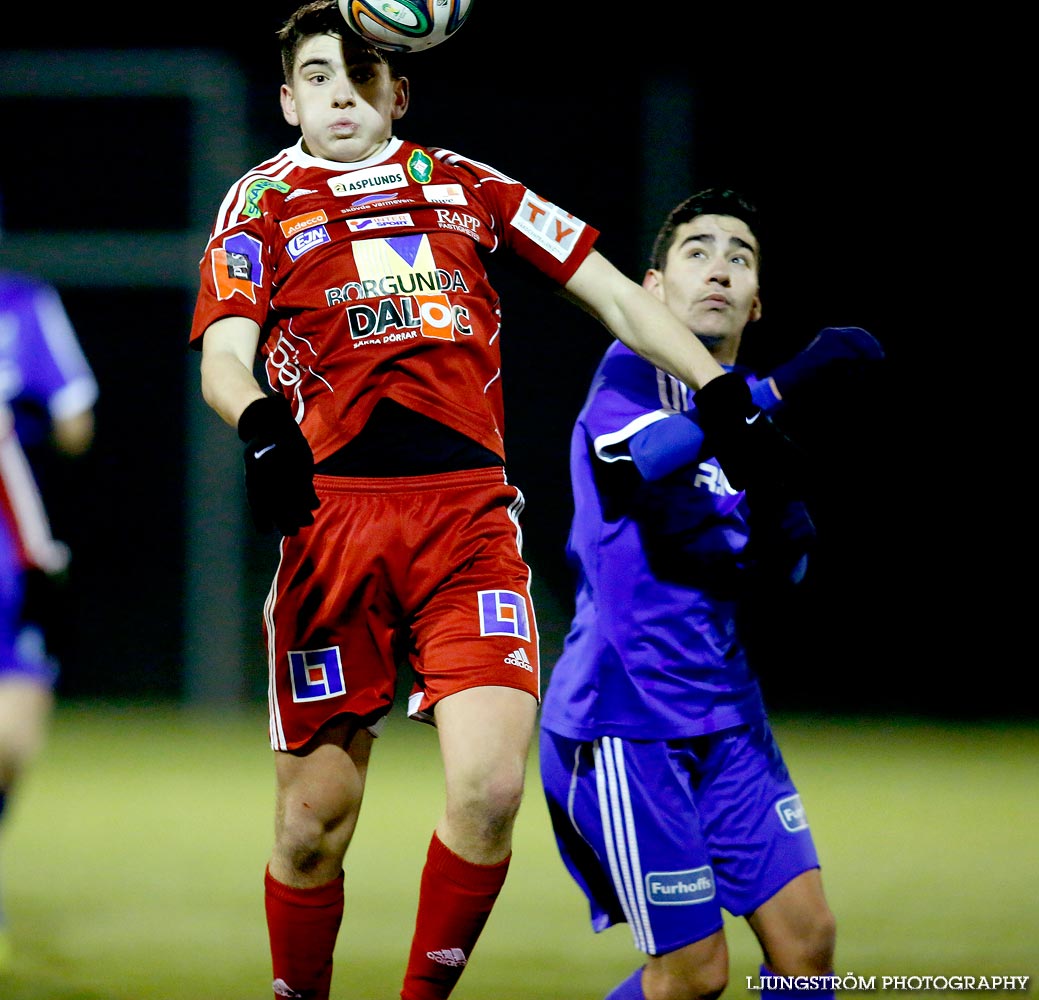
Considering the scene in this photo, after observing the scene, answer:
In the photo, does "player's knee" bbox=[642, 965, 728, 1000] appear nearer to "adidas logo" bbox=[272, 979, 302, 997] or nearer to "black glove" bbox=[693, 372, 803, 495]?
"adidas logo" bbox=[272, 979, 302, 997]

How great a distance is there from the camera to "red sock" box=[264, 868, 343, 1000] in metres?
3.10

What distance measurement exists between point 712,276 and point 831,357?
411 millimetres

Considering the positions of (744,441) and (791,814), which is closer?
(744,441)

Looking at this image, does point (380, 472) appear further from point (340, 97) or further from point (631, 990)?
point (631, 990)

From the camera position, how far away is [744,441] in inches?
115

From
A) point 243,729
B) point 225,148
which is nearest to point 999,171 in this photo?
point 225,148

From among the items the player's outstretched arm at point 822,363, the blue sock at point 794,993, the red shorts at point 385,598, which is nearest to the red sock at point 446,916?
the red shorts at point 385,598

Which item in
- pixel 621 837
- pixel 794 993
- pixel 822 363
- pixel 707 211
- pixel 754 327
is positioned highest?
pixel 754 327

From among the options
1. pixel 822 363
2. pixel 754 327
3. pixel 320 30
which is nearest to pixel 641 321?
pixel 822 363

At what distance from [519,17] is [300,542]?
6.52 meters

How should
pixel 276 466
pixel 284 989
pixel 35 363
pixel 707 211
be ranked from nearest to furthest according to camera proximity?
1. pixel 276 466
2. pixel 284 989
3. pixel 707 211
4. pixel 35 363

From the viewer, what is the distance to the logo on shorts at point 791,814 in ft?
10.8

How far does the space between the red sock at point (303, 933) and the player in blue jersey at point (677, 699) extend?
22.3 inches

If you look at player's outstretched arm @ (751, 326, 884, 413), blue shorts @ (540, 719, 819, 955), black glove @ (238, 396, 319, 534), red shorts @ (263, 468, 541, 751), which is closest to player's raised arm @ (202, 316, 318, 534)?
black glove @ (238, 396, 319, 534)
